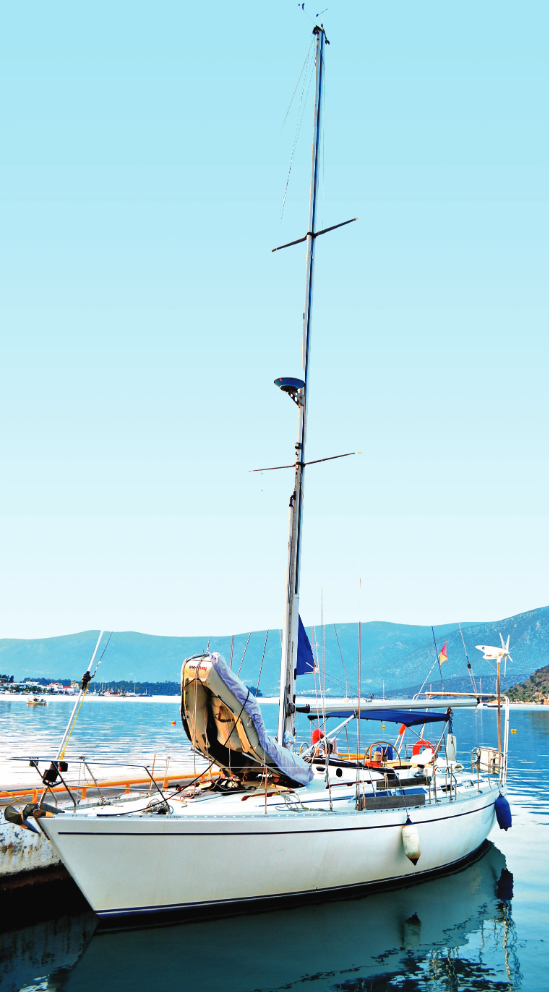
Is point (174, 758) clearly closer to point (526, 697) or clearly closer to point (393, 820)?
point (393, 820)

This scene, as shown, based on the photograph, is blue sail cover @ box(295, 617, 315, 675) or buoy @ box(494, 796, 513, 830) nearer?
blue sail cover @ box(295, 617, 315, 675)

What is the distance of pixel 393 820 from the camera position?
15.5m

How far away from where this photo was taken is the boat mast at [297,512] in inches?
717

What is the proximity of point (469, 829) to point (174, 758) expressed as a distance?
31.3 metres

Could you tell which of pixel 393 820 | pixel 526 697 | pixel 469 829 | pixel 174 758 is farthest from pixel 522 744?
pixel 526 697

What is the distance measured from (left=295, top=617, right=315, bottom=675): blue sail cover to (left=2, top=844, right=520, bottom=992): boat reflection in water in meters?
5.72

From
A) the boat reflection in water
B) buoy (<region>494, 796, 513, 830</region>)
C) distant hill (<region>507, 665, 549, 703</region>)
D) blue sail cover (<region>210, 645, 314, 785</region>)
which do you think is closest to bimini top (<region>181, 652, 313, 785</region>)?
blue sail cover (<region>210, 645, 314, 785</region>)

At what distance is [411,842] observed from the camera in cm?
1559

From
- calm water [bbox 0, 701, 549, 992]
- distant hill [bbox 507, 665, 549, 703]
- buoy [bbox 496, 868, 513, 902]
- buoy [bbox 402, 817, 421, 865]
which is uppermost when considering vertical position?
buoy [bbox 402, 817, 421, 865]

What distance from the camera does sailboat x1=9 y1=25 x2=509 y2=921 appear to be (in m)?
12.5

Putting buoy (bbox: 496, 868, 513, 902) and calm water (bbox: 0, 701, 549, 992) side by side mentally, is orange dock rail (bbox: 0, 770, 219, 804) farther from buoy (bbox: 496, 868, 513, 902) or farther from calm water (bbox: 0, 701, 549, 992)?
buoy (bbox: 496, 868, 513, 902)

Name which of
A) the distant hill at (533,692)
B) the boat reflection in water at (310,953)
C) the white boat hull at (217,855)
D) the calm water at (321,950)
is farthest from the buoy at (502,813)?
the distant hill at (533,692)

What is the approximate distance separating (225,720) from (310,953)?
4705 millimetres

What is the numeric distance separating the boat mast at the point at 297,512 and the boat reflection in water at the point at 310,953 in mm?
4641
